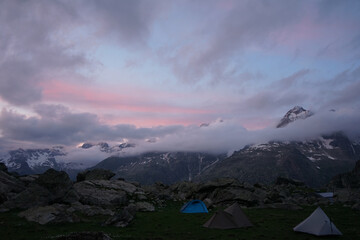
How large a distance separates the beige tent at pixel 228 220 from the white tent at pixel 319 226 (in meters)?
6.24

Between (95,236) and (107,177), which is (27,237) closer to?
(95,236)

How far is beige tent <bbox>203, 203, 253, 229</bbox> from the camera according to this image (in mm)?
32406

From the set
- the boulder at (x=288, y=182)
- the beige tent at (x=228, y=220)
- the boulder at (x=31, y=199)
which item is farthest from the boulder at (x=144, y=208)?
the boulder at (x=288, y=182)

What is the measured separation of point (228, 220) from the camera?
32875 mm

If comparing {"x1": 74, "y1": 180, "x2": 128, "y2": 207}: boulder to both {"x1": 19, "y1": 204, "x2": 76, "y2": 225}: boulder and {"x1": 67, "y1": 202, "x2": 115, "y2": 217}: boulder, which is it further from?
{"x1": 19, "y1": 204, "x2": 76, "y2": 225}: boulder

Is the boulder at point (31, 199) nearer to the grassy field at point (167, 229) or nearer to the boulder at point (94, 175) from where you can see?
the grassy field at point (167, 229)

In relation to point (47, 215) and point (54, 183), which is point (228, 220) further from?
point (54, 183)

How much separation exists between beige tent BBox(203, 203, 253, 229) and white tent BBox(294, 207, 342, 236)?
6.24 meters

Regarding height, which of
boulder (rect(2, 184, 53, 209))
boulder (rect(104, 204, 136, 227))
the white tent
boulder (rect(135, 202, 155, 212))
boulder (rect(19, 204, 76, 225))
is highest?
boulder (rect(2, 184, 53, 209))

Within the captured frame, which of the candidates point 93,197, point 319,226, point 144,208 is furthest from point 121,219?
point 319,226

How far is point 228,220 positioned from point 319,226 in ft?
32.1

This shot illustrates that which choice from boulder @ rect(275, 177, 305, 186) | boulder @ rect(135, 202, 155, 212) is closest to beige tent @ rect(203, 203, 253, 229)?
boulder @ rect(135, 202, 155, 212)

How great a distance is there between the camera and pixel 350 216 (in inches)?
1597

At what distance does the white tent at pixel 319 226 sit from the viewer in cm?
2764
